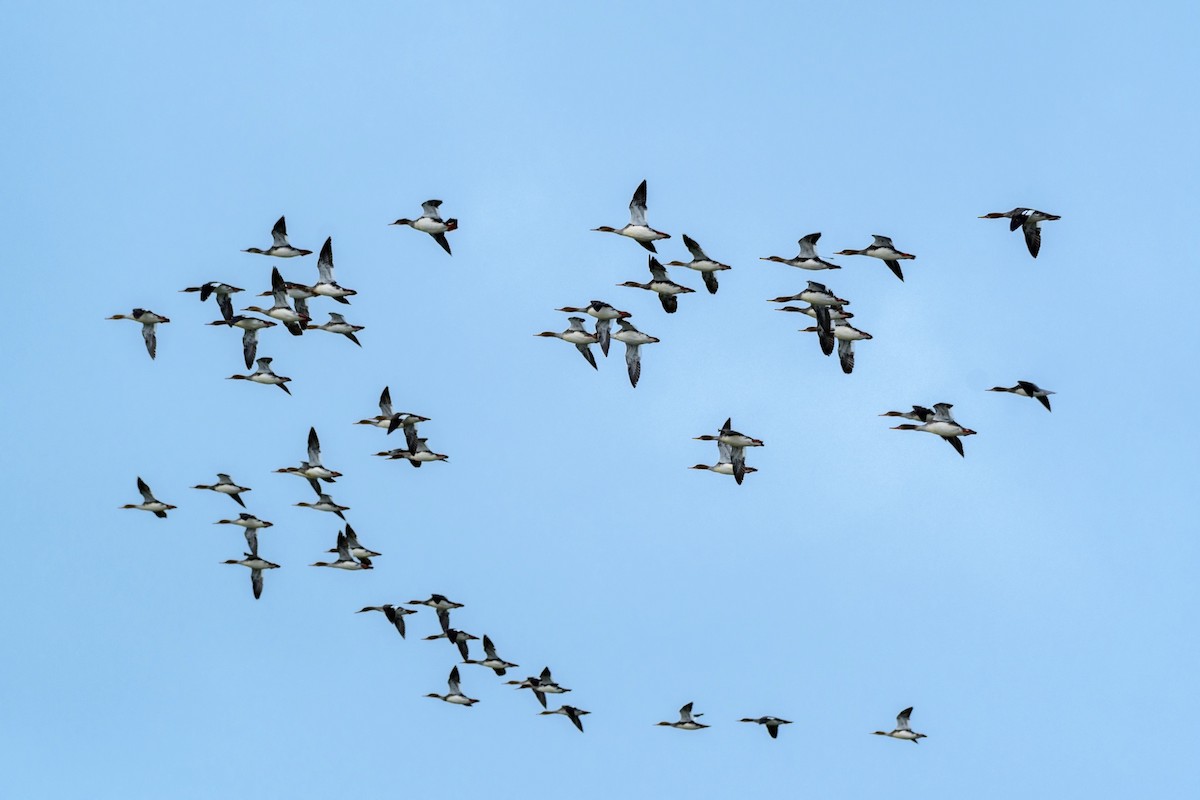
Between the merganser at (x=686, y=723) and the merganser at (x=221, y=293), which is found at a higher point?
the merganser at (x=221, y=293)

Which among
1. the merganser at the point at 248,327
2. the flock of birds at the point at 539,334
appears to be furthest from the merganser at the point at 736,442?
the merganser at the point at 248,327

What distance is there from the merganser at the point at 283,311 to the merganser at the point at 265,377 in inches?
79.6

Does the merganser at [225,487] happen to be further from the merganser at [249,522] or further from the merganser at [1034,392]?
the merganser at [1034,392]

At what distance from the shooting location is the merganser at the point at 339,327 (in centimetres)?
6512

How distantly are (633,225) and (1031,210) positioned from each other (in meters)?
10.1

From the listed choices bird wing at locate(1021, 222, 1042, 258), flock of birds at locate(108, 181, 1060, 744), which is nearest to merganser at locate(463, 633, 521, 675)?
flock of birds at locate(108, 181, 1060, 744)

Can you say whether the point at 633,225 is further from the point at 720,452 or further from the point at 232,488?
the point at 232,488

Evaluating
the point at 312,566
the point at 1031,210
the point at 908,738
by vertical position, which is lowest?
the point at 908,738

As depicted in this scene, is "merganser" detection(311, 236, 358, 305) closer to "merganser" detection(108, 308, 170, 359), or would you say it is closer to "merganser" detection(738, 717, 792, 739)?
"merganser" detection(108, 308, 170, 359)

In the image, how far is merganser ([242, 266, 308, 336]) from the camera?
64312mm

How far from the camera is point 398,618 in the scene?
6838 centimetres

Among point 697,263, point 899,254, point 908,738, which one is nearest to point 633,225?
point 697,263

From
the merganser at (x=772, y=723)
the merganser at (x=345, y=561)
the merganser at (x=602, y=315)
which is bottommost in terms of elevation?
the merganser at (x=772, y=723)

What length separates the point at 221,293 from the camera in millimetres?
66250
